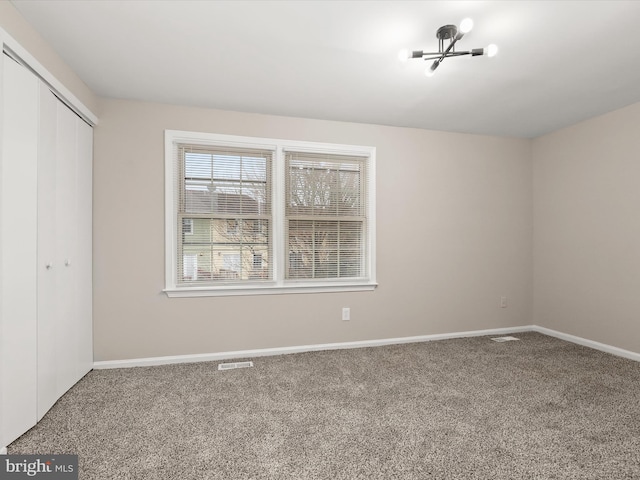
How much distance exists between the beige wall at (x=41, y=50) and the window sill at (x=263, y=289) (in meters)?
1.77

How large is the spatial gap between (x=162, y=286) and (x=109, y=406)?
1.11 metres

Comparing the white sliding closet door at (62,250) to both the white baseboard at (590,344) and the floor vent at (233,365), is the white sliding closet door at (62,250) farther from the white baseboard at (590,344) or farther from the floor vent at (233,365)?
the white baseboard at (590,344)

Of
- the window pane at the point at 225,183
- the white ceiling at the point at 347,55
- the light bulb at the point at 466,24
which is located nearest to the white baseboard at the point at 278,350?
the window pane at the point at 225,183

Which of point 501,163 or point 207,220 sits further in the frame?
point 501,163

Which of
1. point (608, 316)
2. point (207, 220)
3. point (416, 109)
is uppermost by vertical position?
point (416, 109)

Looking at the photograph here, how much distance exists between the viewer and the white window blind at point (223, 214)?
3.29 m

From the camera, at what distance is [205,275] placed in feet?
11.0

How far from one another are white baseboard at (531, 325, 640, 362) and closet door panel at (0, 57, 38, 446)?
15.9 feet

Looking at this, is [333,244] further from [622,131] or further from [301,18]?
[622,131]

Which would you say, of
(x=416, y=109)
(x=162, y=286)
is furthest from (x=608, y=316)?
(x=162, y=286)

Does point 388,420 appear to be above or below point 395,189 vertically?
below

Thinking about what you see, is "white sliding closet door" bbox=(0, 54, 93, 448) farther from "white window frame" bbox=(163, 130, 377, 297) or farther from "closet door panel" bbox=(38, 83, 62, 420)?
"white window frame" bbox=(163, 130, 377, 297)

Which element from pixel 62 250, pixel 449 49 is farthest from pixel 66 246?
pixel 449 49

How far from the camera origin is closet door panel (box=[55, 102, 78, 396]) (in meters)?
2.41
